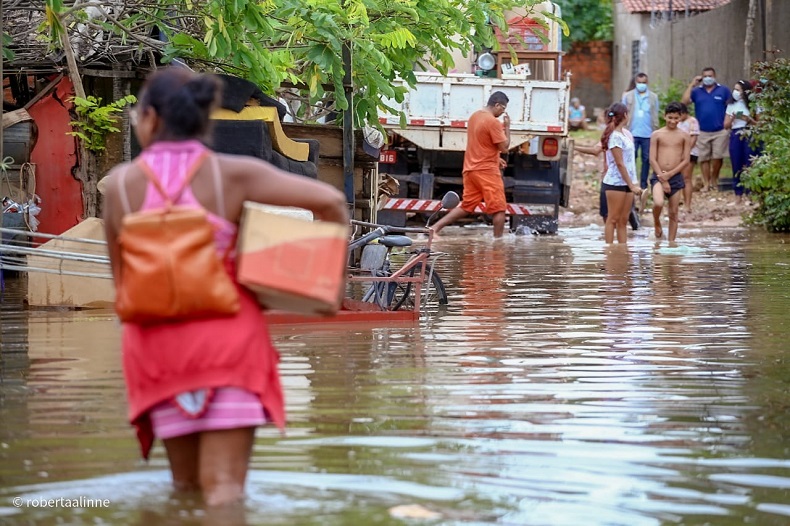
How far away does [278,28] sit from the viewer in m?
11.1

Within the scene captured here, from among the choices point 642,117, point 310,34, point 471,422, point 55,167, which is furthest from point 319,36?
point 642,117

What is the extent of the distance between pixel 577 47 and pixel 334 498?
3821 centimetres

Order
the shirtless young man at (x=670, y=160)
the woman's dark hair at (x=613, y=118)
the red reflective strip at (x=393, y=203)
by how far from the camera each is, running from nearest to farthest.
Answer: the woman's dark hair at (x=613, y=118)
the shirtless young man at (x=670, y=160)
the red reflective strip at (x=393, y=203)

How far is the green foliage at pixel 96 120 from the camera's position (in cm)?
1135

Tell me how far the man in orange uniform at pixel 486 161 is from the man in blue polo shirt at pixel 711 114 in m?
7.04

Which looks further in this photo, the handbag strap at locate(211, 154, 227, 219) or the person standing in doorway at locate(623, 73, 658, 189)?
the person standing in doorway at locate(623, 73, 658, 189)

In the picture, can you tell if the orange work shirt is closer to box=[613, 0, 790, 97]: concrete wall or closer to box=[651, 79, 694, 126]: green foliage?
box=[613, 0, 790, 97]: concrete wall

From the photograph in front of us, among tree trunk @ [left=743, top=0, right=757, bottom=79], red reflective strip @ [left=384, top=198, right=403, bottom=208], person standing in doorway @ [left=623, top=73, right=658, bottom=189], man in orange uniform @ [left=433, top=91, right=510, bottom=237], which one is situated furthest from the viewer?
tree trunk @ [left=743, top=0, right=757, bottom=79]

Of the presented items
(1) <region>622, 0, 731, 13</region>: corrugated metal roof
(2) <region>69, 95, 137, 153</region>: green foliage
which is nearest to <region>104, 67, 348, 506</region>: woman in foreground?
(2) <region>69, 95, 137, 153</region>: green foliage

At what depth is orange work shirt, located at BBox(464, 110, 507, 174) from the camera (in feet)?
57.6

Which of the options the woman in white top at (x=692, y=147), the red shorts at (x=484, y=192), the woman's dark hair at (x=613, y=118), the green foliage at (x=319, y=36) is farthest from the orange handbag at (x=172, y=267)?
the woman in white top at (x=692, y=147)

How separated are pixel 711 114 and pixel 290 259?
20925 millimetres

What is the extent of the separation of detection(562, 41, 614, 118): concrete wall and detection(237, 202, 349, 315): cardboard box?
37.5 metres

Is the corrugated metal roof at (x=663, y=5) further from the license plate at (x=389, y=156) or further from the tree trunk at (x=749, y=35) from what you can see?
the license plate at (x=389, y=156)
